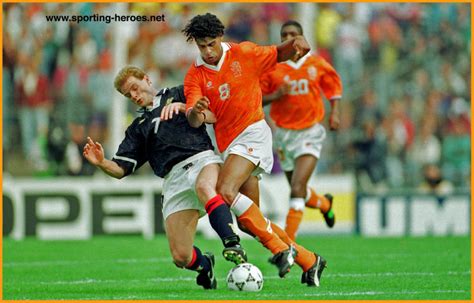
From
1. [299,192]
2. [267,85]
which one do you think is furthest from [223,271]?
[267,85]

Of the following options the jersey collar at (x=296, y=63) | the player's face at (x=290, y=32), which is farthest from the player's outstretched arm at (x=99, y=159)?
the jersey collar at (x=296, y=63)

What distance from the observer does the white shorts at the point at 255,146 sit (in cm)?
1009

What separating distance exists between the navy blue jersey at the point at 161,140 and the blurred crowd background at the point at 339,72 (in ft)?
33.1

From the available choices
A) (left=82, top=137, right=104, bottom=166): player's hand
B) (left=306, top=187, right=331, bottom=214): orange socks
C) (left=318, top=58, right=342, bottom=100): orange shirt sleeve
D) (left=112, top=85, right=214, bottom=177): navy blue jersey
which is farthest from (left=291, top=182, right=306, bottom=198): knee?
(left=82, top=137, right=104, bottom=166): player's hand

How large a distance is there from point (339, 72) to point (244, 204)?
12918 mm

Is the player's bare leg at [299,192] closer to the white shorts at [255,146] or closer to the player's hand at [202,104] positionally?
the white shorts at [255,146]

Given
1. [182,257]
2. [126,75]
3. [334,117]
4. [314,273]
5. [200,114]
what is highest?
[126,75]

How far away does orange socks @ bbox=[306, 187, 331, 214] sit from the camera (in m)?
13.7

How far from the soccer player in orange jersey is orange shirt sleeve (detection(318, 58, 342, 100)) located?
331 centimetres

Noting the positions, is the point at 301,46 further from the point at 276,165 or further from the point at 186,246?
the point at 276,165

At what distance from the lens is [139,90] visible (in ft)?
33.3

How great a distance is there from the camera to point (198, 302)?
8.84 metres

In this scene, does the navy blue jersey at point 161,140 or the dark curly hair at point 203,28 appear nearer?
the dark curly hair at point 203,28

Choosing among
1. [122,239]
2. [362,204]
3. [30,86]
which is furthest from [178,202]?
[30,86]
